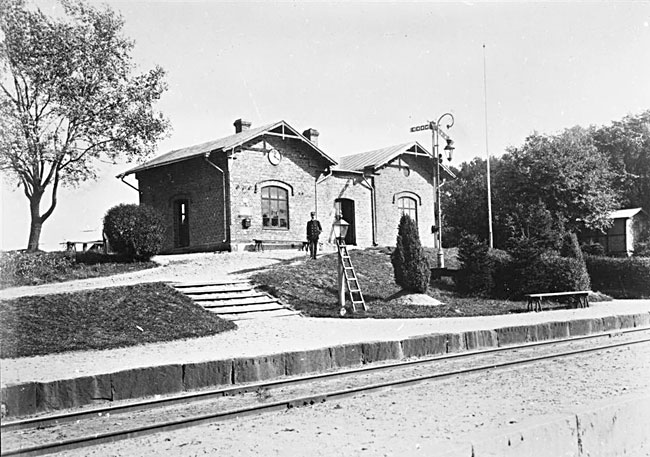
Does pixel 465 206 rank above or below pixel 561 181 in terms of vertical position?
below

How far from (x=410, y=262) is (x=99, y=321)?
9059 mm

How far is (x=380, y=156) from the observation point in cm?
3353

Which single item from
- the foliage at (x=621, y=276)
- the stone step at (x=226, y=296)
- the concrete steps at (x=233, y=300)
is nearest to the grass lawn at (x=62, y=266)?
the concrete steps at (x=233, y=300)

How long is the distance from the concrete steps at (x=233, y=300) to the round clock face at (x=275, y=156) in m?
11.0

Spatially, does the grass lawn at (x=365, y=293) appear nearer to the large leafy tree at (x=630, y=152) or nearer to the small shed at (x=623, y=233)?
the small shed at (x=623, y=233)

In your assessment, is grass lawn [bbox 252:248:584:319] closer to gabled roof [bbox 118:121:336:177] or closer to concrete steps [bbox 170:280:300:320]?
concrete steps [bbox 170:280:300:320]

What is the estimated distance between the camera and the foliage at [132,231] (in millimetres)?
21344

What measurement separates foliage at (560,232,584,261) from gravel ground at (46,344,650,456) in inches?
595

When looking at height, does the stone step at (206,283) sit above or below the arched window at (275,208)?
below

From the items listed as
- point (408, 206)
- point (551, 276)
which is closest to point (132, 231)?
point (551, 276)

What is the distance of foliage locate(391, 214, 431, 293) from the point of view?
1902 centimetres

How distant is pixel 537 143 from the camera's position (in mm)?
38406

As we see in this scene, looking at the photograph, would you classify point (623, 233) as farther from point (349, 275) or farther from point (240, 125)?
point (349, 275)

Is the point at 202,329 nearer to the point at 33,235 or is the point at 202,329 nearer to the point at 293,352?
the point at 293,352
